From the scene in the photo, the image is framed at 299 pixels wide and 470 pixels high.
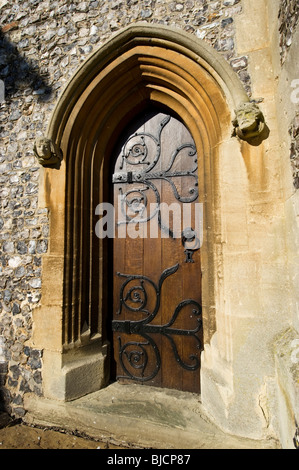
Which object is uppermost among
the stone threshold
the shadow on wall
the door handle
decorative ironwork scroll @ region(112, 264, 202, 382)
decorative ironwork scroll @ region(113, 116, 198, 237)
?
the shadow on wall

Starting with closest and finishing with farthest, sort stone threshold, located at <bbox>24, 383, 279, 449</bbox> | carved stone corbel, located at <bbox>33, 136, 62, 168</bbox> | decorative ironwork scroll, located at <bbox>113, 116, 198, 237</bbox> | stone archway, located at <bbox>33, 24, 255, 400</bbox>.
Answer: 1. stone threshold, located at <bbox>24, 383, 279, 449</bbox>
2. stone archway, located at <bbox>33, 24, 255, 400</bbox>
3. carved stone corbel, located at <bbox>33, 136, 62, 168</bbox>
4. decorative ironwork scroll, located at <bbox>113, 116, 198, 237</bbox>

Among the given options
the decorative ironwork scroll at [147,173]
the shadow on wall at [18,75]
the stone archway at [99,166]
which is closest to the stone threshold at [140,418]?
the stone archway at [99,166]

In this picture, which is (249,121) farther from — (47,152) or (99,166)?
(47,152)

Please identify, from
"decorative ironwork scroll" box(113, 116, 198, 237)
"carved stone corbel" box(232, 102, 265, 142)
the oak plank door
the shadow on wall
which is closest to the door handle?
the oak plank door

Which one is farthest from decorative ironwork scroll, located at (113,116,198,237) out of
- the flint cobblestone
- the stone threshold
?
the stone threshold

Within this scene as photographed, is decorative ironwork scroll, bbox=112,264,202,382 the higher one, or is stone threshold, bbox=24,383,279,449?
decorative ironwork scroll, bbox=112,264,202,382

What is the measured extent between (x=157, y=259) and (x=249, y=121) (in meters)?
1.42

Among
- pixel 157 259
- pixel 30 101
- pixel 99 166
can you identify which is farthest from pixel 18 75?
pixel 157 259

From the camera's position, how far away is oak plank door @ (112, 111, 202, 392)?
252 centimetres

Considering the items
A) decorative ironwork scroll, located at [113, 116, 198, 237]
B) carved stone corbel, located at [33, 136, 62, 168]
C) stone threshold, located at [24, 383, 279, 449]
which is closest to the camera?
stone threshold, located at [24, 383, 279, 449]

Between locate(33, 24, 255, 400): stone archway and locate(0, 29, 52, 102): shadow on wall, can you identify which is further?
locate(0, 29, 52, 102): shadow on wall

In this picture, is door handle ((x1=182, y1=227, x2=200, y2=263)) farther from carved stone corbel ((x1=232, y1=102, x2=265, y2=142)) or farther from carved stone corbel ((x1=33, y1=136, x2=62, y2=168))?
carved stone corbel ((x1=33, y1=136, x2=62, y2=168))

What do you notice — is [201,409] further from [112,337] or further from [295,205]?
[295,205]
